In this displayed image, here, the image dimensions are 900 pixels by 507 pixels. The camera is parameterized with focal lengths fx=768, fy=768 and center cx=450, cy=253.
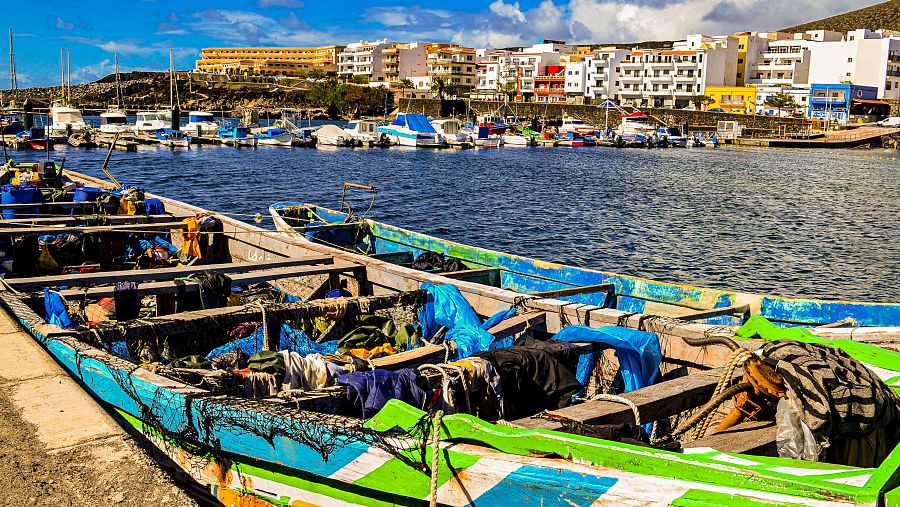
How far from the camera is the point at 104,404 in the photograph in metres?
5.85

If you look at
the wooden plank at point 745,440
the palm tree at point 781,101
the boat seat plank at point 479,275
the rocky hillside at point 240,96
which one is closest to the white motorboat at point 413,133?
the palm tree at point 781,101

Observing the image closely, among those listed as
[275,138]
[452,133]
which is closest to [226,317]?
[275,138]

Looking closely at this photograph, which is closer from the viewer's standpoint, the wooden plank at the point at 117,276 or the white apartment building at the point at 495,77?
the wooden plank at the point at 117,276

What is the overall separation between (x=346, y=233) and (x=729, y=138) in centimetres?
8941

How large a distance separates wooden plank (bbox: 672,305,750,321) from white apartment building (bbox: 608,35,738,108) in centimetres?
11329

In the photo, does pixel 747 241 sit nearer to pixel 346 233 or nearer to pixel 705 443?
pixel 346 233

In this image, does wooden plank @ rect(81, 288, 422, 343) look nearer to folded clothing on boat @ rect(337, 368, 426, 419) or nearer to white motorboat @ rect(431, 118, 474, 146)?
folded clothing on boat @ rect(337, 368, 426, 419)

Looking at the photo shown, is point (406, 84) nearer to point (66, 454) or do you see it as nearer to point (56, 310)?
point (56, 310)

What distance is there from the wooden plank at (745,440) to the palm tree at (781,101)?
357 ft

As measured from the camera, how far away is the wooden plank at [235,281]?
310 inches

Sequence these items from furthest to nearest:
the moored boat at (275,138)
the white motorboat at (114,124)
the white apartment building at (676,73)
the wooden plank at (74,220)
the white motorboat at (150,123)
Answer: the white apartment building at (676,73)
the moored boat at (275,138)
the white motorboat at (114,124)
the white motorboat at (150,123)
the wooden plank at (74,220)

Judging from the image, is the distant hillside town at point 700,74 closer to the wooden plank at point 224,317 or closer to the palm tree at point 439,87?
the palm tree at point 439,87

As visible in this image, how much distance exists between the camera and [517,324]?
23.8ft

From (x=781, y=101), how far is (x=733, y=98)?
8.27m
